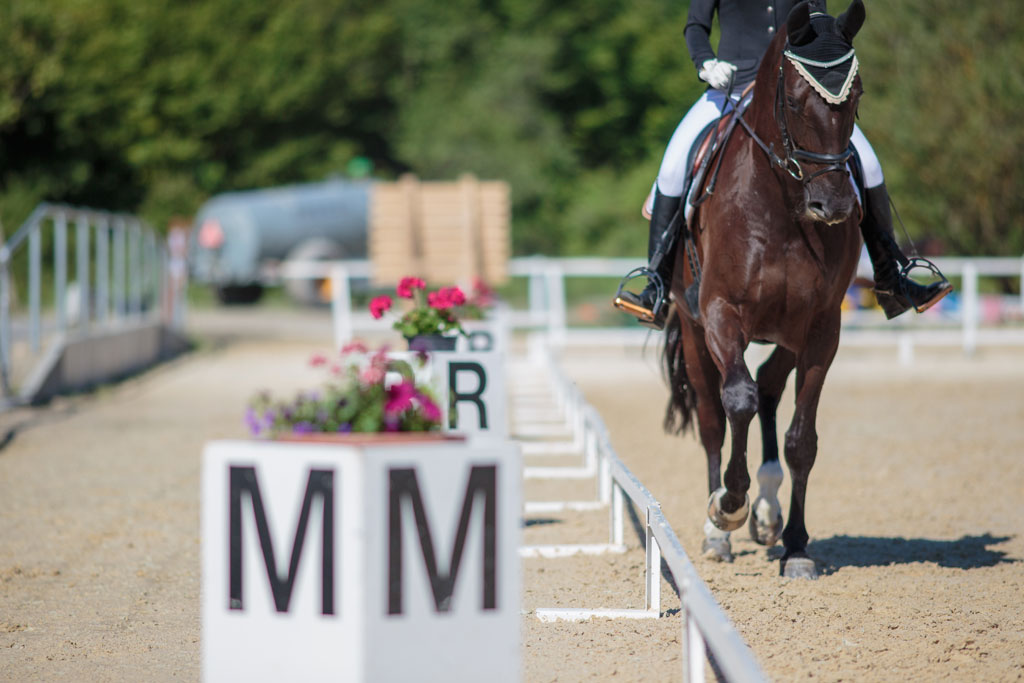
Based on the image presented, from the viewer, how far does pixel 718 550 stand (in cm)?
611

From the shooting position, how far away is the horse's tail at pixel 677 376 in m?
6.98

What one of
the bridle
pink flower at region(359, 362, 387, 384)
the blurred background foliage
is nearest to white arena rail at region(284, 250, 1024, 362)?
the blurred background foliage

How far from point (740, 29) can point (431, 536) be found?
13.3 ft

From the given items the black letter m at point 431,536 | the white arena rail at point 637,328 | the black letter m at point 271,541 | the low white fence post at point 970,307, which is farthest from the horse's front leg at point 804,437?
the low white fence post at point 970,307

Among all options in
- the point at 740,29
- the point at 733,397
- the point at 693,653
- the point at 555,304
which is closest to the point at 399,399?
the point at 693,653

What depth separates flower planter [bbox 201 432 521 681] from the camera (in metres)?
3.05

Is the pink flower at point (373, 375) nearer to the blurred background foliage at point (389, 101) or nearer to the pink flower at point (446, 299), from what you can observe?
the pink flower at point (446, 299)

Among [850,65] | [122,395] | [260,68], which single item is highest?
[260,68]

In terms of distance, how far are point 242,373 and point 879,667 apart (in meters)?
14.4

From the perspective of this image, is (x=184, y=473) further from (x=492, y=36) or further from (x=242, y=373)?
(x=492, y=36)

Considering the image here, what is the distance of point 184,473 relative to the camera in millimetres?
A: 9242

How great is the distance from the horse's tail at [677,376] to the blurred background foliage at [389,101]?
785 inches

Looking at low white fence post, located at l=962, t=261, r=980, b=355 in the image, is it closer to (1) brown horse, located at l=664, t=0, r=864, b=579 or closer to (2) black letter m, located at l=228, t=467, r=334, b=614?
(1) brown horse, located at l=664, t=0, r=864, b=579

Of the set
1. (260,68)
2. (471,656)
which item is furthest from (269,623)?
(260,68)
